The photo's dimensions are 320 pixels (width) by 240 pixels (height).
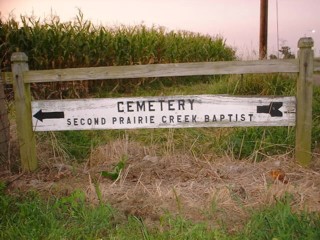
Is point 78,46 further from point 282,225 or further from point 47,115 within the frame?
point 282,225

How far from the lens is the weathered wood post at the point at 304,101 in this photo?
3.99m

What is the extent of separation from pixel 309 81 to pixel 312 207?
4.63ft

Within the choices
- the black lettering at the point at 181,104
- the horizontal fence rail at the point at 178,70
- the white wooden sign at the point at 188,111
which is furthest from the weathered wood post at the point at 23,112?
the black lettering at the point at 181,104

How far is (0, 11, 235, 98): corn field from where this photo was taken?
9.63 m

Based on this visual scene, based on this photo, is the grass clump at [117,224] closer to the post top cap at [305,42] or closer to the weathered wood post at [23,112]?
the weathered wood post at [23,112]

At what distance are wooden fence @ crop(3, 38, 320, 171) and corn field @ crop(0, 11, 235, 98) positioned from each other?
3208 millimetres

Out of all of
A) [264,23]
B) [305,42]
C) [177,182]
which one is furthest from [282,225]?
[264,23]

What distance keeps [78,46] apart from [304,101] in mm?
7598

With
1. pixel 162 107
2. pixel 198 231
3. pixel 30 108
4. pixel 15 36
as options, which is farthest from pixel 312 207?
pixel 15 36

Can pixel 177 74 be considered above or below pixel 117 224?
above

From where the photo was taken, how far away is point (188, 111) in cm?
415

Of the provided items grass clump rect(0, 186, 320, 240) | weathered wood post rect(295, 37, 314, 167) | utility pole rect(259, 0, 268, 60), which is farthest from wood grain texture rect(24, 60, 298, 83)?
utility pole rect(259, 0, 268, 60)

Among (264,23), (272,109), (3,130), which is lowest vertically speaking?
(3,130)

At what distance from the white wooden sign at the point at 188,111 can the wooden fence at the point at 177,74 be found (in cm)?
18
